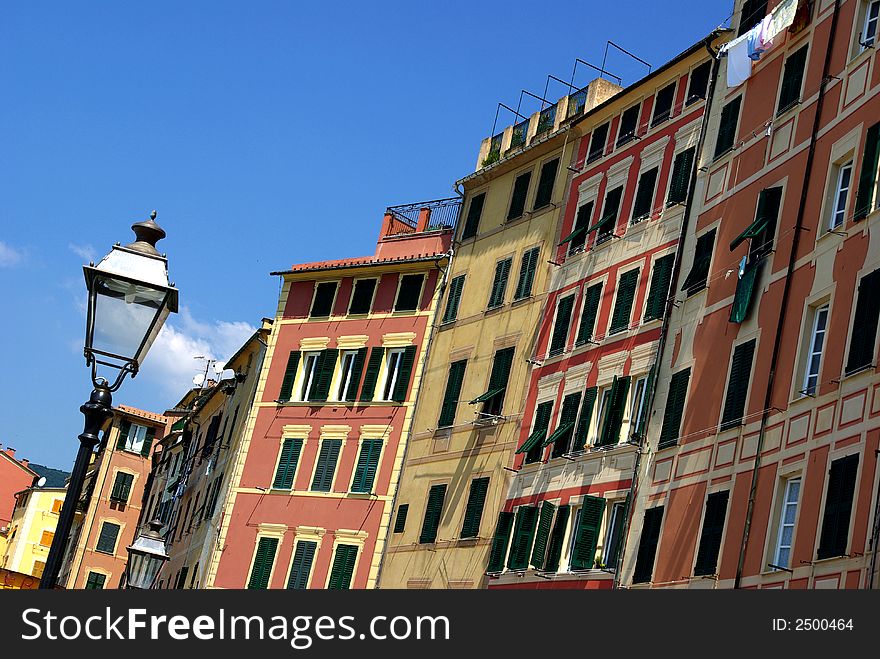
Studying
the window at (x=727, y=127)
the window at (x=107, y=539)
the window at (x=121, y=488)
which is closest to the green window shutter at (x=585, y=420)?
the window at (x=727, y=127)

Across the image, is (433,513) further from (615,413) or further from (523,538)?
(615,413)

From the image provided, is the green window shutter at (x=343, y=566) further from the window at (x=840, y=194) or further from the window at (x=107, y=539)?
the window at (x=107, y=539)

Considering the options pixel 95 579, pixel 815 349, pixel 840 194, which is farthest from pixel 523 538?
pixel 95 579

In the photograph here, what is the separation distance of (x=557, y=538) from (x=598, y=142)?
43.8 feet

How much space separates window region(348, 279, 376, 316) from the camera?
55.9 meters

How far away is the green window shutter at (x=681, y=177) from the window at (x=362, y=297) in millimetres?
17095

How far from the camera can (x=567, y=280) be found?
4525cm

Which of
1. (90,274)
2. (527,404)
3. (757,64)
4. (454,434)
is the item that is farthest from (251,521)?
(90,274)

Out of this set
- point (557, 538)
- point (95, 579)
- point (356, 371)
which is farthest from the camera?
point (95, 579)

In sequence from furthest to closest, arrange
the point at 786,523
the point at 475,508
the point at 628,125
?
the point at 628,125
the point at 475,508
the point at 786,523

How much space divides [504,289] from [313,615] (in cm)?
3674

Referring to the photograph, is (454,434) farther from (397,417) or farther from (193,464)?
(193,464)

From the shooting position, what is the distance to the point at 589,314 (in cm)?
4322

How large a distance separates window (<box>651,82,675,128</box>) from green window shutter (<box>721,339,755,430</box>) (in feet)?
37.4
